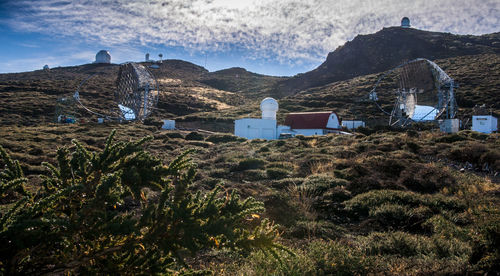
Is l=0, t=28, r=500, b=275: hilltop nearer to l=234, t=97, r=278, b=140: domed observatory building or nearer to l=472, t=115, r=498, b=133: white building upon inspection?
l=234, t=97, r=278, b=140: domed observatory building

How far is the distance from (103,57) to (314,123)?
88.6 meters

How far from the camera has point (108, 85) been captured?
68.7 metres

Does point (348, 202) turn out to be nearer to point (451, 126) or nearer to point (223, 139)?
point (223, 139)

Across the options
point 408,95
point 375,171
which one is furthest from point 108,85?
point 375,171

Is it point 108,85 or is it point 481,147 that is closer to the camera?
point 481,147

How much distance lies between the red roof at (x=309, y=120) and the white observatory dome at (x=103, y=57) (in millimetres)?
82696

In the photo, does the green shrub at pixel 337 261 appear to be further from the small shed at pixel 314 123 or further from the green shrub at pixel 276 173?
the small shed at pixel 314 123

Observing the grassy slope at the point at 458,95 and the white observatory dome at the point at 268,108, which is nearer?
the white observatory dome at the point at 268,108

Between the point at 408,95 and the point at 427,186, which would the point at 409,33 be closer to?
the point at 408,95

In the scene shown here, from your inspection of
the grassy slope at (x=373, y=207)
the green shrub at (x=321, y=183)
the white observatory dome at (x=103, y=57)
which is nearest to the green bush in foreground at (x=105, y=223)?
the grassy slope at (x=373, y=207)

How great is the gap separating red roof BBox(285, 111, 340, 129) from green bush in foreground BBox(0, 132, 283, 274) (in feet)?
106

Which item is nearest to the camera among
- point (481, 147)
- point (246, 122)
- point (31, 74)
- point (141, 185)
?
point (141, 185)

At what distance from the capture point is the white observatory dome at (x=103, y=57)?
9711cm

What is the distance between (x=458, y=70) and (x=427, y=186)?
70701 millimetres
